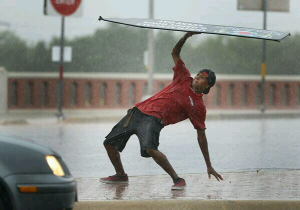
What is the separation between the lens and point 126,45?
5331 cm

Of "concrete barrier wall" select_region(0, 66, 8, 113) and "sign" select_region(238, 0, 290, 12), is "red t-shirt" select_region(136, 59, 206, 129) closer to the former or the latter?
"sign" select_region(238, 0, 290, 12)

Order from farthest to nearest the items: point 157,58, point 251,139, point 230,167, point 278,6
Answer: point 157,58
point 278,6
point 251,139
point 230,167

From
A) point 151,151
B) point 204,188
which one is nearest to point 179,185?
point 204,188

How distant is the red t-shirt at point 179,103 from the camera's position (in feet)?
26.5

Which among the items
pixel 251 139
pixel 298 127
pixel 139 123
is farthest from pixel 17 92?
pixel 139 123

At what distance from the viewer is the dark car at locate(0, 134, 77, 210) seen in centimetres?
548

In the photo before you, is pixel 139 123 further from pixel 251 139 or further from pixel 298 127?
pixel 298 127

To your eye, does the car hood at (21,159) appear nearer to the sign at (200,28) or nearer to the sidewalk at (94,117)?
the sign at (200,28)

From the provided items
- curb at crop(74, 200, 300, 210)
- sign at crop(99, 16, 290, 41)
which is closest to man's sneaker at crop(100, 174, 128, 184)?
curb at crop(74, 200, 300, 210)

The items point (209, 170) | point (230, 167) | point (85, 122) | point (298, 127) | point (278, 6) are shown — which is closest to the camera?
point (209, 170)

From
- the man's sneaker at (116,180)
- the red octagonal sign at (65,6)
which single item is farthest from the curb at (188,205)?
the red octagonal sign at (65,6)

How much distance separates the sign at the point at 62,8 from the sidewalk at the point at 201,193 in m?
14.5

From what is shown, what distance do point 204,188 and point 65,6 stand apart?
15935 mm

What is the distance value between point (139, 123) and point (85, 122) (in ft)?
45.0
